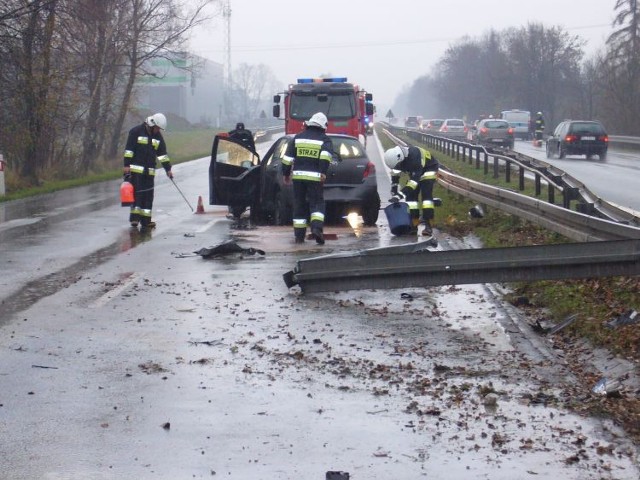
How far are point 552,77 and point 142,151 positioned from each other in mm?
79940

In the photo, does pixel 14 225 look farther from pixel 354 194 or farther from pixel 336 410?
pixel 336 410

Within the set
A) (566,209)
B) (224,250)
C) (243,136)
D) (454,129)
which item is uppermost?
(243,136)

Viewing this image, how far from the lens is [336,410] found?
6582mm

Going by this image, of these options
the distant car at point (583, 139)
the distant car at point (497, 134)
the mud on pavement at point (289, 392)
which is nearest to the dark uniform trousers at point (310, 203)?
the mud on pavement at point (289, 392)

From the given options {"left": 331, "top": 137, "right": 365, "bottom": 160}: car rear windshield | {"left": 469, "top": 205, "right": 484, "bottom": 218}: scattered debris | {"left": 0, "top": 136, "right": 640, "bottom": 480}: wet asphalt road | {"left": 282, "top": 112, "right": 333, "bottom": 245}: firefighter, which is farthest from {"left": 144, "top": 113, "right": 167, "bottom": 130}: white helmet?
{"left": 469, "top": 205, "right": 484, "bottom": 218}: scattered debris

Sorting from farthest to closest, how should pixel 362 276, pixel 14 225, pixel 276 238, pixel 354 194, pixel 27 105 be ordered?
pixel 27 105 < pixel 14 225 < pixel 354 194 < pixel 276 238 < pixel 362 276

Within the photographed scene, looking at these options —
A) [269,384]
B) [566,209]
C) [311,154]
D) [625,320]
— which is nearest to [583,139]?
[311,154]

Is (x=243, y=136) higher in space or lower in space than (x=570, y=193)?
higher

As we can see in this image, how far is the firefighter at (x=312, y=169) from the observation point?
14.8 meters

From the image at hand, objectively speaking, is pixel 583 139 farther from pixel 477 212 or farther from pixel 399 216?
pixel 399 216

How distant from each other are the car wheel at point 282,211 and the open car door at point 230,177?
812mm

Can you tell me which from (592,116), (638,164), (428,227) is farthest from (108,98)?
(592,116)

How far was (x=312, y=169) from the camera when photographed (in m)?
14.9

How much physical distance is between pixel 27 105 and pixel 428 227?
52.3 feet
